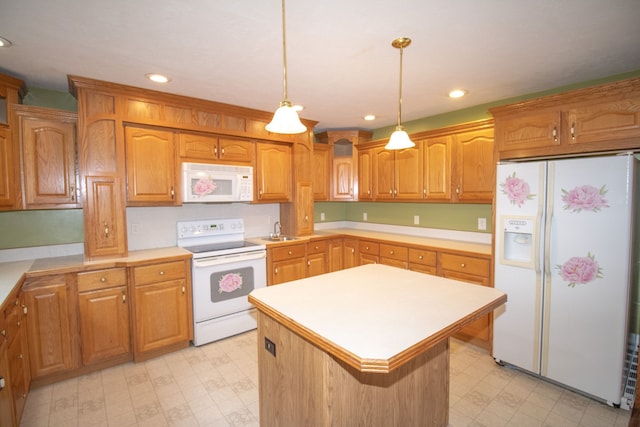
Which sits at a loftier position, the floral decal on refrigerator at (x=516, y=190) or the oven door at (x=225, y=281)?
the floral decal on refrigerator at (x=516, y=190)

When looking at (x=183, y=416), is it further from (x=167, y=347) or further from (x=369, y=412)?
(x=369, y=412)

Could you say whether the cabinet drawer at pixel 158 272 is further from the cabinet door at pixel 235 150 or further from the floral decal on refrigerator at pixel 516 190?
the floral decal on refrigerator at pixel 516 190

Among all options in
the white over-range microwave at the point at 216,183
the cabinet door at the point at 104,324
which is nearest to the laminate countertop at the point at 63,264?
the cabinet door at the point at 104,324

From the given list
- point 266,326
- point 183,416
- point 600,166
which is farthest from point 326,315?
point 600,166

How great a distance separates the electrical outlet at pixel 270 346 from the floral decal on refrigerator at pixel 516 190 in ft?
6.98

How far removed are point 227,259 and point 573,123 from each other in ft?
10.2

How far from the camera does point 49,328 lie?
2.36m

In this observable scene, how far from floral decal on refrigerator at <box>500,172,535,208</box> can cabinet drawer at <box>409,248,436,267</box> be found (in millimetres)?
978

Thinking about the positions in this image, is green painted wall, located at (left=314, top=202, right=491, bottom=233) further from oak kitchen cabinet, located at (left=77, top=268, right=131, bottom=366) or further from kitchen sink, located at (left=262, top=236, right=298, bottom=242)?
oak kitchen cabinet, located at (left=77, top=268, right=131, bottom=366)

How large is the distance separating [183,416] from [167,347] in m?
0.95

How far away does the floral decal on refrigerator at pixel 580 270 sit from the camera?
2.12 m

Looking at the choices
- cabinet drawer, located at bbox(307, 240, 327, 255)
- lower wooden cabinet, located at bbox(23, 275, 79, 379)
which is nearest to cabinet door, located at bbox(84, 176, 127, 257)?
lower wooden cabinet, located at bbox(23, 275, 79, 379)

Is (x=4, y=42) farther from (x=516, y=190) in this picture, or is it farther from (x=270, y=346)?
(x=516, y=190)

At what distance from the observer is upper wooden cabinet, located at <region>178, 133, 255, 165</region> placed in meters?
3.09
